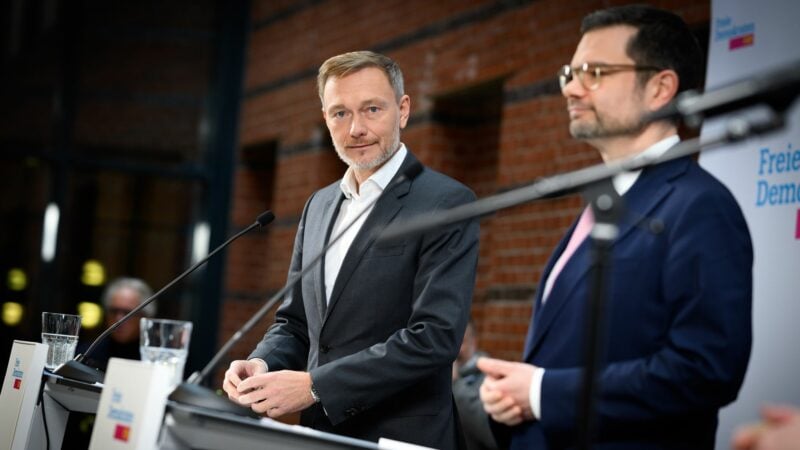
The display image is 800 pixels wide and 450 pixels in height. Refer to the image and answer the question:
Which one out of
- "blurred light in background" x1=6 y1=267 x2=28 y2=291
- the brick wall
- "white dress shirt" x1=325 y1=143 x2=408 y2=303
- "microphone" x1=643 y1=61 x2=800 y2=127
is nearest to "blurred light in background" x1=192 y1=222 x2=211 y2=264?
the brick wall

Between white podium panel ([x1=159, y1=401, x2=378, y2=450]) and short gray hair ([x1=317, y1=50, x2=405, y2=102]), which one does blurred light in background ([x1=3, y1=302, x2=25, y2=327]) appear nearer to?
short gray hair ([x1=317, y1=50, x2=405, y2=102])

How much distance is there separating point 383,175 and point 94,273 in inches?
223

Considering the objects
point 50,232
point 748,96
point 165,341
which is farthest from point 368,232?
point 50,232

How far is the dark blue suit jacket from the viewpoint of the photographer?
1725 millimetres

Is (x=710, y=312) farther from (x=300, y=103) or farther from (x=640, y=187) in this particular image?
(x=300, y=103)

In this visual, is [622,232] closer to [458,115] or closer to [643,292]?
[643,292]

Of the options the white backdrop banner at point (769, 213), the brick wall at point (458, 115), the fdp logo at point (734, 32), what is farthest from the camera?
the brick wall at point (458, 115)

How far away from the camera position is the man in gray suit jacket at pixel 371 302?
7.09 ft

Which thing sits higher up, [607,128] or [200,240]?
[607,128]

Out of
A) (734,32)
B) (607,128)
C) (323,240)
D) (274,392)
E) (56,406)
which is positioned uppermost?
(734,32)

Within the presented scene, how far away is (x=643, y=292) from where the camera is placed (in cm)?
181

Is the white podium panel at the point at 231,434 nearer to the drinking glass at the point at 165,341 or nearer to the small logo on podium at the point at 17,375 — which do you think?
the drinking glass at the point at 165,341

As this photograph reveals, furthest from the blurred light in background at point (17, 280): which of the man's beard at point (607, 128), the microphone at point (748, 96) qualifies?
the microphone at point (748, 96)

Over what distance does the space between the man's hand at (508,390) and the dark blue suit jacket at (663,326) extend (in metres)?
0.03
